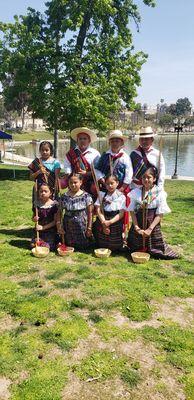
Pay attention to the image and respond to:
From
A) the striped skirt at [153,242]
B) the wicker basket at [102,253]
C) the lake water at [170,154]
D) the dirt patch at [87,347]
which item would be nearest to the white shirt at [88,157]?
the striped skirt at [153,242]

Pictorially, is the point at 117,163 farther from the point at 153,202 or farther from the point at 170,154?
the point at 170,154

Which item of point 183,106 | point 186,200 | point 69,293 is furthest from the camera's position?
point 183,106

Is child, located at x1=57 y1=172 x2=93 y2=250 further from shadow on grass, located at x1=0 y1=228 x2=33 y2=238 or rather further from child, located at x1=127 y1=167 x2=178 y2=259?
shadow on grass, located at x1=0 y1=228 x2=33 y2=238

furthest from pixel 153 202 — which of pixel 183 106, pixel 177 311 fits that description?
pixel 183 106

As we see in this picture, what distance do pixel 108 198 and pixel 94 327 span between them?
107 inches

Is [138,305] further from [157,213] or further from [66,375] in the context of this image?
[157,213]

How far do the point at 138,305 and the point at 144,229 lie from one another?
1906mm

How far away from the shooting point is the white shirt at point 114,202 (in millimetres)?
6664

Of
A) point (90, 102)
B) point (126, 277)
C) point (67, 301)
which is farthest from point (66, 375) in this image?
point (90, 102)

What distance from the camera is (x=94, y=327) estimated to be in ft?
14.4

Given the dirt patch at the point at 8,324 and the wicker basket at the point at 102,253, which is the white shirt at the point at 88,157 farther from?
the dirt patch at the point at 8,324

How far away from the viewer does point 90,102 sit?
17625mm

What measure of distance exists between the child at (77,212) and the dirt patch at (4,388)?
3437 millimetres

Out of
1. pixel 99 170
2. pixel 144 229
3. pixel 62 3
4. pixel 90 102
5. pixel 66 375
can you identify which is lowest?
pixel 66 375
